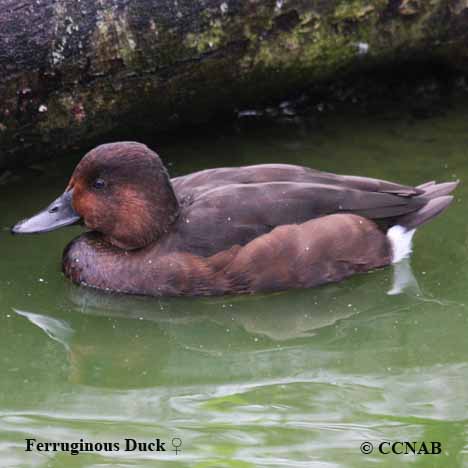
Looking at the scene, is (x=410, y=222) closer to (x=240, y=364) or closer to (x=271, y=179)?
(x=271, y=179)

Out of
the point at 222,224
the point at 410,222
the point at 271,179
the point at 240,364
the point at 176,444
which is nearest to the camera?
the point at 176,444

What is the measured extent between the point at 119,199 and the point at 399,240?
1.56m

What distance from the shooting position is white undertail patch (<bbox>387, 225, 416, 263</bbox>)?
5852 mm

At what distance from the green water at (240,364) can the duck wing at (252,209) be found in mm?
346

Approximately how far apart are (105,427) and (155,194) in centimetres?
162

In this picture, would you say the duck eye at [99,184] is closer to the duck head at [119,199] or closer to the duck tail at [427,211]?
the duck head at [119,199]

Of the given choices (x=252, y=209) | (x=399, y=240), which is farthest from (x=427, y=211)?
(x=252, y=209)

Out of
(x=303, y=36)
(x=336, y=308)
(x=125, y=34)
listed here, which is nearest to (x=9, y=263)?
(x=125, y=34)

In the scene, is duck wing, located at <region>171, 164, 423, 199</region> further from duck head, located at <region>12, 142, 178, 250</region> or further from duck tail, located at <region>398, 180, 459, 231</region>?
duck head, located at <region>12, 142, 178, 250</region>

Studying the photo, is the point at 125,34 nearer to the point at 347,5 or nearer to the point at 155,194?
the point at 155,194

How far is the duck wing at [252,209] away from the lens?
5.52 m

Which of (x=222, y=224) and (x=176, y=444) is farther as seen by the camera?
(x=222, y=224)

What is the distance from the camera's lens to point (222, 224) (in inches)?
217

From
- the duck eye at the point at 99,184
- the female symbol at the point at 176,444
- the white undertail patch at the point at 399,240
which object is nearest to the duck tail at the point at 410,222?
the white undertail patch at the point at 399,240
